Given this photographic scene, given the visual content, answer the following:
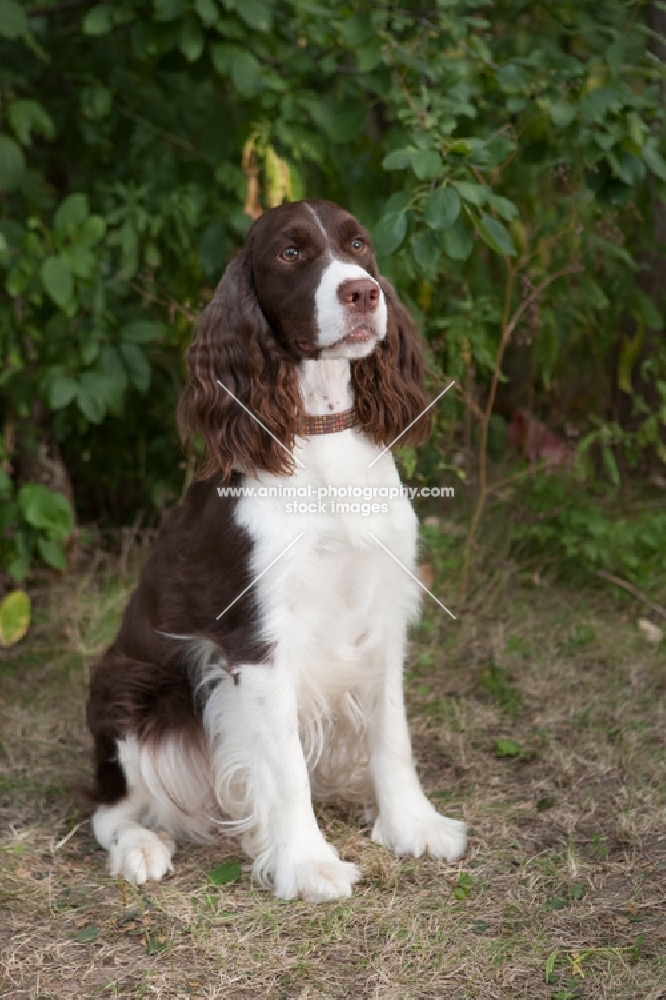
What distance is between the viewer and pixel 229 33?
367 cm

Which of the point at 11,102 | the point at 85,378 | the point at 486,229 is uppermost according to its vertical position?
the point at 486,229

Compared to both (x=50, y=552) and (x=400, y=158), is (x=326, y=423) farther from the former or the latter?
(x=50, y=552)

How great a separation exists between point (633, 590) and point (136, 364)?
74.4 inches

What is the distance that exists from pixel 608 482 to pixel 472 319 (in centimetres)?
119

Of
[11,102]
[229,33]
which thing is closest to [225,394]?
[229,33]

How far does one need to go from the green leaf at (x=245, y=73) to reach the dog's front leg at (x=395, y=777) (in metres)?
1.75

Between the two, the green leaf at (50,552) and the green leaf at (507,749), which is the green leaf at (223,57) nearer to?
the green leaf at (50,552)

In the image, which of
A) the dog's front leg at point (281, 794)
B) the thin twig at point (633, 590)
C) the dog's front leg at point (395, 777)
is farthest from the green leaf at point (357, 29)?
the thin twig at point (633, 590)

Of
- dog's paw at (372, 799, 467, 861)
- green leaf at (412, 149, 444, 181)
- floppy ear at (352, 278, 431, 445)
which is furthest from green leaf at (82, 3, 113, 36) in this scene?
dog's paw at (372, 799, 467, 861)

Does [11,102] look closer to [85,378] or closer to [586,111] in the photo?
[85,378]

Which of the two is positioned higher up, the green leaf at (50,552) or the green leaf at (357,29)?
the green leaf at (357,29)

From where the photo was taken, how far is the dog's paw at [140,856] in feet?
9.59

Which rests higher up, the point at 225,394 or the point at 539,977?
the point at 225,394

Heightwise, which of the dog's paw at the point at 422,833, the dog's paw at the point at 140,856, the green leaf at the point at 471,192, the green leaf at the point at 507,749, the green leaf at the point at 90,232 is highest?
the green leaf at the point at 471,192
